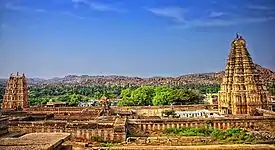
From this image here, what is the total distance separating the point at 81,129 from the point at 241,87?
9.15 metres

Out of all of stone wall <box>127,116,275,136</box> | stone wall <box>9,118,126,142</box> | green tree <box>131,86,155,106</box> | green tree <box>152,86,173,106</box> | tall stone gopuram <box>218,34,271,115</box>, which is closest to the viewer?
stone wall <box>9,118,126,142</box>

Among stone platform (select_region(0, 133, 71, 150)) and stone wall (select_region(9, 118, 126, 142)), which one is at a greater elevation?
stone platform (select_region(0, 133, 71, 150))

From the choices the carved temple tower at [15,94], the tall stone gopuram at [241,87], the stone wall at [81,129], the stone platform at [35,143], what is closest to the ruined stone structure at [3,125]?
the stone platform at [35,143]

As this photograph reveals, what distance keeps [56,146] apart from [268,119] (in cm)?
1208

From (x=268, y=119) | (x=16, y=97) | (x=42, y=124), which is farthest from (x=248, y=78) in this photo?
(x=16, y=97)

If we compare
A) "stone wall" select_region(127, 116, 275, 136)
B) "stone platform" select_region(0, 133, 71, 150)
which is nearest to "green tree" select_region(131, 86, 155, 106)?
"stone wall" select_region(127, 116, 275, 136)

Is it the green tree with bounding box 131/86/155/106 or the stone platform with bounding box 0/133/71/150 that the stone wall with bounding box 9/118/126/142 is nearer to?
the stone platform with bounding box 0/133/71/150

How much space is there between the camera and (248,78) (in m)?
21.1

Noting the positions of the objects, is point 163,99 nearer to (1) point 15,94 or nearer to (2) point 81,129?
(1) point 15,94

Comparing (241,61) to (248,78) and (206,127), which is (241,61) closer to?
(248,78)

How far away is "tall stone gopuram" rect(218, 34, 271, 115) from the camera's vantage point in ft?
67.4

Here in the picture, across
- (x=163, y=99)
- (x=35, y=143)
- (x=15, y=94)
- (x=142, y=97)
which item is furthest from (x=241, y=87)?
(x=35, y=143)

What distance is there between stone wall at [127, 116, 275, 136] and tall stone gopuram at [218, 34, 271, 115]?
1874 millimetres

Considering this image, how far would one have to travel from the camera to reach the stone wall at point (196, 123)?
57.9 feet
